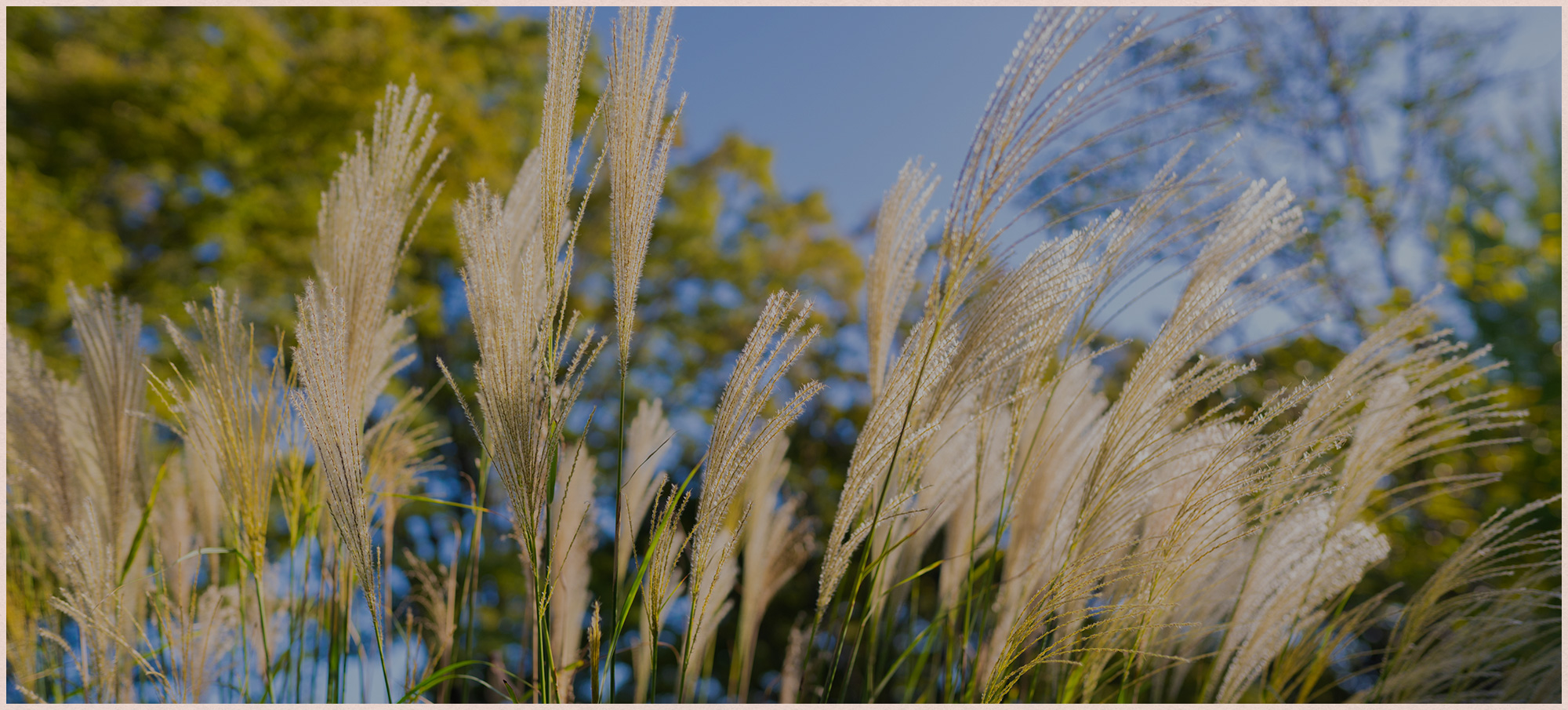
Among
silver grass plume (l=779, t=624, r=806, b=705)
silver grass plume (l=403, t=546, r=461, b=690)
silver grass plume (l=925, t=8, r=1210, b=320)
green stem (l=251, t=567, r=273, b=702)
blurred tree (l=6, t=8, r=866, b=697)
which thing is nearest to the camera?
silver grass plume (l=925, t=8, r=1210, b=320)

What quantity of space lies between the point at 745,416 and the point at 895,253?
49cm

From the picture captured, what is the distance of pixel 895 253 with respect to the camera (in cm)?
127

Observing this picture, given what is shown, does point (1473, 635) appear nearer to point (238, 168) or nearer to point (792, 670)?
point (792, 670)

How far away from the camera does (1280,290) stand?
1163 mm

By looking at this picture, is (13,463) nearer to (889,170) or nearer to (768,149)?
(889,170)

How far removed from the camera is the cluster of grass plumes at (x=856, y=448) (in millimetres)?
952

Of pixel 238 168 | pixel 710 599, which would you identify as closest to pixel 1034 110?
pixel 710 599

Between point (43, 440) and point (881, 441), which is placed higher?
point (43, 440)

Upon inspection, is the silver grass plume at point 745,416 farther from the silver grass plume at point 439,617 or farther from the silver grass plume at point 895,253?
the silver grass plume at point 439,617

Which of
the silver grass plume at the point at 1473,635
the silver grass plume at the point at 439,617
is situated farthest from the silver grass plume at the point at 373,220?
the silver grass plume at the point at 1473,635

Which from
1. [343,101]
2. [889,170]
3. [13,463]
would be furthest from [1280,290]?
[343,101]

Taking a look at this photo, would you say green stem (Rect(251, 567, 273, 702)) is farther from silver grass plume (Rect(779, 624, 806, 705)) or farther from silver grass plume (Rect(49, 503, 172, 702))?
silver grass plume (Rect(779, 624, 806, 705))

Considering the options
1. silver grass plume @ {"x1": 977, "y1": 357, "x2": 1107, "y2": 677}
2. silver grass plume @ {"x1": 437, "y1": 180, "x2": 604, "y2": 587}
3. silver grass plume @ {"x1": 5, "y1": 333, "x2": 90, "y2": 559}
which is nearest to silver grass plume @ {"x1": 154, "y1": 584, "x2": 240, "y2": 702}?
silver grass plume @ {"x1": 5, "y1": 333, "x2": 90, "y2": 559}

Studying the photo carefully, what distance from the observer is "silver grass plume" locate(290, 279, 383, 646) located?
965 mm
